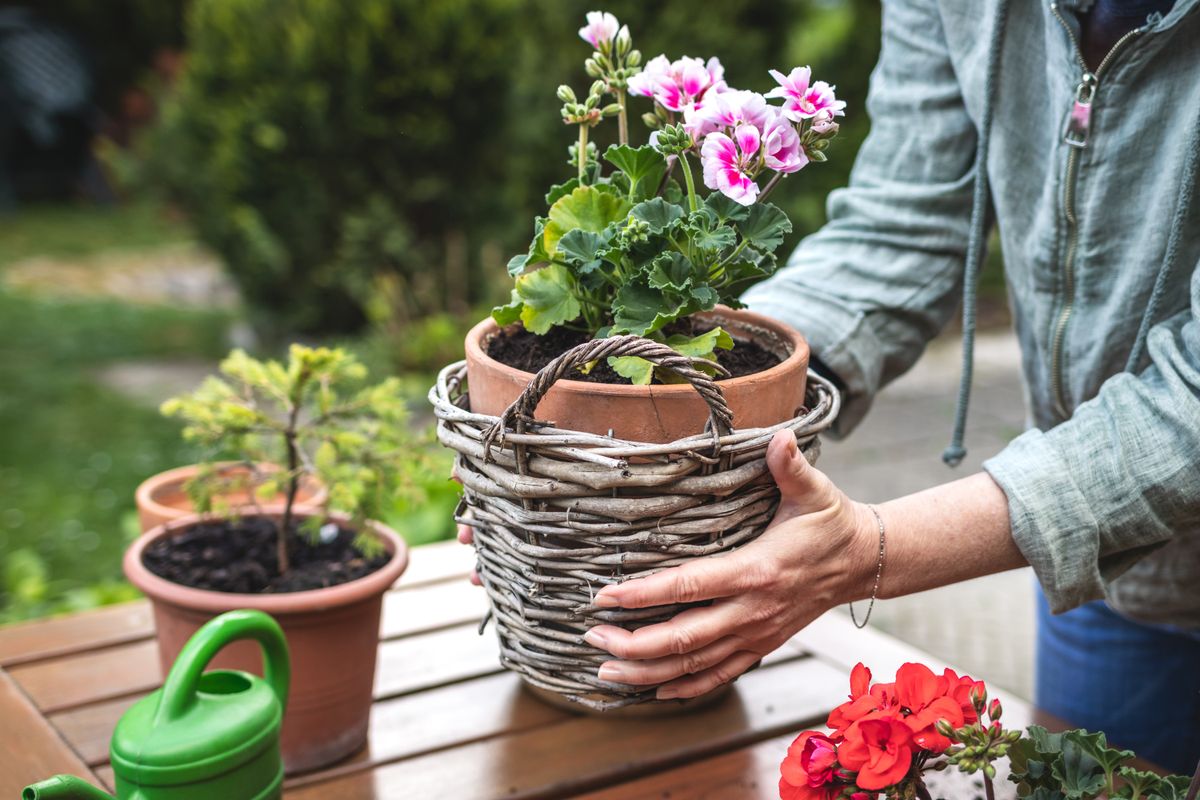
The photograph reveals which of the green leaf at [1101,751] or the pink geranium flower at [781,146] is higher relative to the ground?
the pink geranium flower at [781,146]

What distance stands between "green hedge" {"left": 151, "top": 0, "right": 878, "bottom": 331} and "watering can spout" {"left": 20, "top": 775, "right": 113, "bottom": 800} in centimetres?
392

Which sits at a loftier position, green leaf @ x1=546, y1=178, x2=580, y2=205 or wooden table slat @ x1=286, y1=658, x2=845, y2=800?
green leaf @ x1=546, y1=178, x2=580, y2=205

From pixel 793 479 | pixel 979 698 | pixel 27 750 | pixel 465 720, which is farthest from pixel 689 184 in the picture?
pixel 27 750

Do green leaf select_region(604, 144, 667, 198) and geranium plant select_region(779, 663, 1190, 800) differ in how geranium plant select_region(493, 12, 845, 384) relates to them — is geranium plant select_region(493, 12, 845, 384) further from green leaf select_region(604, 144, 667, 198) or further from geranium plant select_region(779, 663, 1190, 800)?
geranium plant select_region(779, 663, 1190, 800)

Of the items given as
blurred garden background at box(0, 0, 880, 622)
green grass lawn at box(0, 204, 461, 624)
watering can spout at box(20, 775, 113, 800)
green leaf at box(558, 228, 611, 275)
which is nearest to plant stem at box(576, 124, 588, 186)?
Answer: green leaf at box(558, 228, 611, 275)

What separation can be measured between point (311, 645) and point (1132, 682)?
1.12 metres

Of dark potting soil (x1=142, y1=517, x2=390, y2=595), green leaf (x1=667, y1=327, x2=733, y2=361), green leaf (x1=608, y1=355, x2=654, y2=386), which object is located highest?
green leaf (x1=667, y1=327, x2=733, y2=361)

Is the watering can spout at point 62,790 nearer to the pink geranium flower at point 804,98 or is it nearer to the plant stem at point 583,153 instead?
the plant stem at point 583,153

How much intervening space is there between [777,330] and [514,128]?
150 inches

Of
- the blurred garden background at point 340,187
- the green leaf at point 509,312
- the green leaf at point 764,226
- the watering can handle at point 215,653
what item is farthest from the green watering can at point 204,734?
the blurred garden background at point 340,187

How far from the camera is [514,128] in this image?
4.84 m

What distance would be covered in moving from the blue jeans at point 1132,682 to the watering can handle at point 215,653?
3.58 feet

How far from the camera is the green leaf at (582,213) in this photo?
109 cm

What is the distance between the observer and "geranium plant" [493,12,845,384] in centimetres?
99
